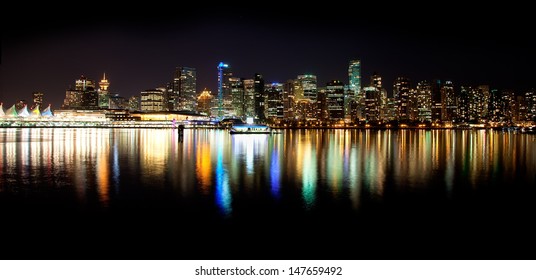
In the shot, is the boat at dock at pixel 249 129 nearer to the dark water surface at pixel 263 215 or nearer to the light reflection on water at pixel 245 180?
the light reflection on water at pixel 245 180

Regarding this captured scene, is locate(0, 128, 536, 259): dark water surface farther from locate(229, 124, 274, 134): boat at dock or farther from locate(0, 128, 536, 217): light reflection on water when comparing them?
locate(229, 124, 274, 134): boat at dock

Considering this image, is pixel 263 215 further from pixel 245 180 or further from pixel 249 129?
pixel 249 129

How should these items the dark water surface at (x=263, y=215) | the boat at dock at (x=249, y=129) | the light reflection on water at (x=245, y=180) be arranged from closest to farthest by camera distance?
the dark water surface at (x=263, y=215) → the light reflection on water at (x=245, y=180) → the boat at dock at (x=249, y=129)

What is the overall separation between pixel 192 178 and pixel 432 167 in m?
10.4

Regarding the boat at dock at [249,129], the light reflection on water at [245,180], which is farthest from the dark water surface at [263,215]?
the boat at dock at [249,129]

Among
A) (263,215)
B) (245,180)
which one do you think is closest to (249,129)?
(245,180)

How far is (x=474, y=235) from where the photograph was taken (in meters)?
7.74

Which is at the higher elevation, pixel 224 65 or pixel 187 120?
pixel 224 65

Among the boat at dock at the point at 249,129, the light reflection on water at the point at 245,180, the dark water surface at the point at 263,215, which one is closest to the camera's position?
the dark water surface at the point at 263,215

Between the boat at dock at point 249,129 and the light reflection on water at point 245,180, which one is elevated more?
the boat at dock at point 249,129

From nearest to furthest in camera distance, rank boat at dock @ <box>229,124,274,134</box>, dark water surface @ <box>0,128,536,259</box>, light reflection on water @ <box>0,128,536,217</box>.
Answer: dark water surface @ <box>0,128,536,259</box>, light reflection on water @ <box>0,128,536,217</box>, boat at dock @ <box>229,124,274,134</box>

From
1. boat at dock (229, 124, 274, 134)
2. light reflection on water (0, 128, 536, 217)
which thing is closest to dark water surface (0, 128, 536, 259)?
light reflection on water (0, 128, 536, 217)
